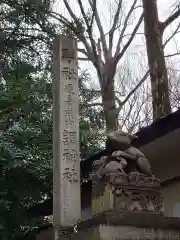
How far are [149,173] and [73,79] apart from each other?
2773mm

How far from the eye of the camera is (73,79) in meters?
6.70

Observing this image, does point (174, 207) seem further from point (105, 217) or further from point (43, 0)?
point (43, 0)

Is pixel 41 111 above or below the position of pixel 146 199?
above

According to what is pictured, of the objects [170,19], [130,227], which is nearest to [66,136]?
[130,227]

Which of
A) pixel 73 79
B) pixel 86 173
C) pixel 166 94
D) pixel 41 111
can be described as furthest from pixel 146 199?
pixel 166 94

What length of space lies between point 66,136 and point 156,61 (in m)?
5.72

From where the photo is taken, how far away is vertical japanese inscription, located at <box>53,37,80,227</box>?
235 inches

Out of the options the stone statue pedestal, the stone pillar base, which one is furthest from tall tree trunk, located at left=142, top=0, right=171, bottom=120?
the stone pillar base

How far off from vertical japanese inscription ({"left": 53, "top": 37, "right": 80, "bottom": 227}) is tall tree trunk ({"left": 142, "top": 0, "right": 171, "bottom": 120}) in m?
3.97

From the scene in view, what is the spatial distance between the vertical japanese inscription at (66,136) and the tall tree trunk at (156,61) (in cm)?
397

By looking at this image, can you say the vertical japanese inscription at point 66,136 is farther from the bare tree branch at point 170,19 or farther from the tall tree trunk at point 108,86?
the tall tree trunk at point 108,86

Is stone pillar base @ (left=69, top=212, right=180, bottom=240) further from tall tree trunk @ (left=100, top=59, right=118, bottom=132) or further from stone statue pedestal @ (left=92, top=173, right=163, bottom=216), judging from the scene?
tall tree trunk @ (left=100, top=59, right=118, bottom=132)

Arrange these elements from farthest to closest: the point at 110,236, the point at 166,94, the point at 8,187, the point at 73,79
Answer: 1. the point at 166,94
2. the point at 8,187
3. the point at 73,79
4. the point at 110,236

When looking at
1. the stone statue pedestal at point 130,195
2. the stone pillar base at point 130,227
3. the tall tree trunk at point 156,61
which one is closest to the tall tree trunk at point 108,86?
the tall tree trunk at point 156,61
